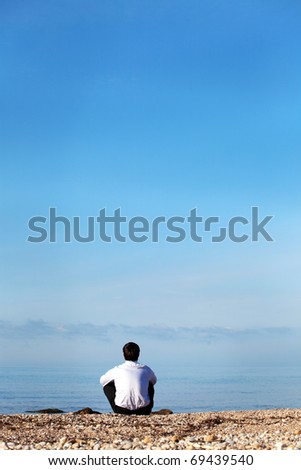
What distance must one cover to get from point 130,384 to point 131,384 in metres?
0.02

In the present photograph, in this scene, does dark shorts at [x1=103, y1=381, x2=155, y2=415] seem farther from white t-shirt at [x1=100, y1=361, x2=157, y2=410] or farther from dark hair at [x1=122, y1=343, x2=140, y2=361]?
dark hair at [x1=122, y1=343, x2=140, y2=361]

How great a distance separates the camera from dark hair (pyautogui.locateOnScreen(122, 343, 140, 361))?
1246 cm

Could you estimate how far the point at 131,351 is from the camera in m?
12.5

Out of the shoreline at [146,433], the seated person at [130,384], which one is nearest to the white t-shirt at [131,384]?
the seated person at [130,384]

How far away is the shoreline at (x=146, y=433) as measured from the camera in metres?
8.15

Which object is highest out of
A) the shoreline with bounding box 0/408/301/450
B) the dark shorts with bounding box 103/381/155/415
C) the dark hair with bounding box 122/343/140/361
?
the dark hair with bounding box 122/343/140/361

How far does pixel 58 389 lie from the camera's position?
131 feet

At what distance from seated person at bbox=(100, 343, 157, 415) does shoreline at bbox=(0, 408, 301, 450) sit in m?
0.69

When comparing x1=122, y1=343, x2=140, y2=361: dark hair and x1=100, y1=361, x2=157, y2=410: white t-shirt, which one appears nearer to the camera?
x1=100, y1=361, x2=157, y2=410: white t-shirt

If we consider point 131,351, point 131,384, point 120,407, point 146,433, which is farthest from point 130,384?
point 146,433

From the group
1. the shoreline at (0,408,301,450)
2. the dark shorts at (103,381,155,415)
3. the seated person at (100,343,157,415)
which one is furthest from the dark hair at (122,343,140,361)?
the shoreline at (0,408,301,450)

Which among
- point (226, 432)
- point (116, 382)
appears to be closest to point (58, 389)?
point (116, 382)
